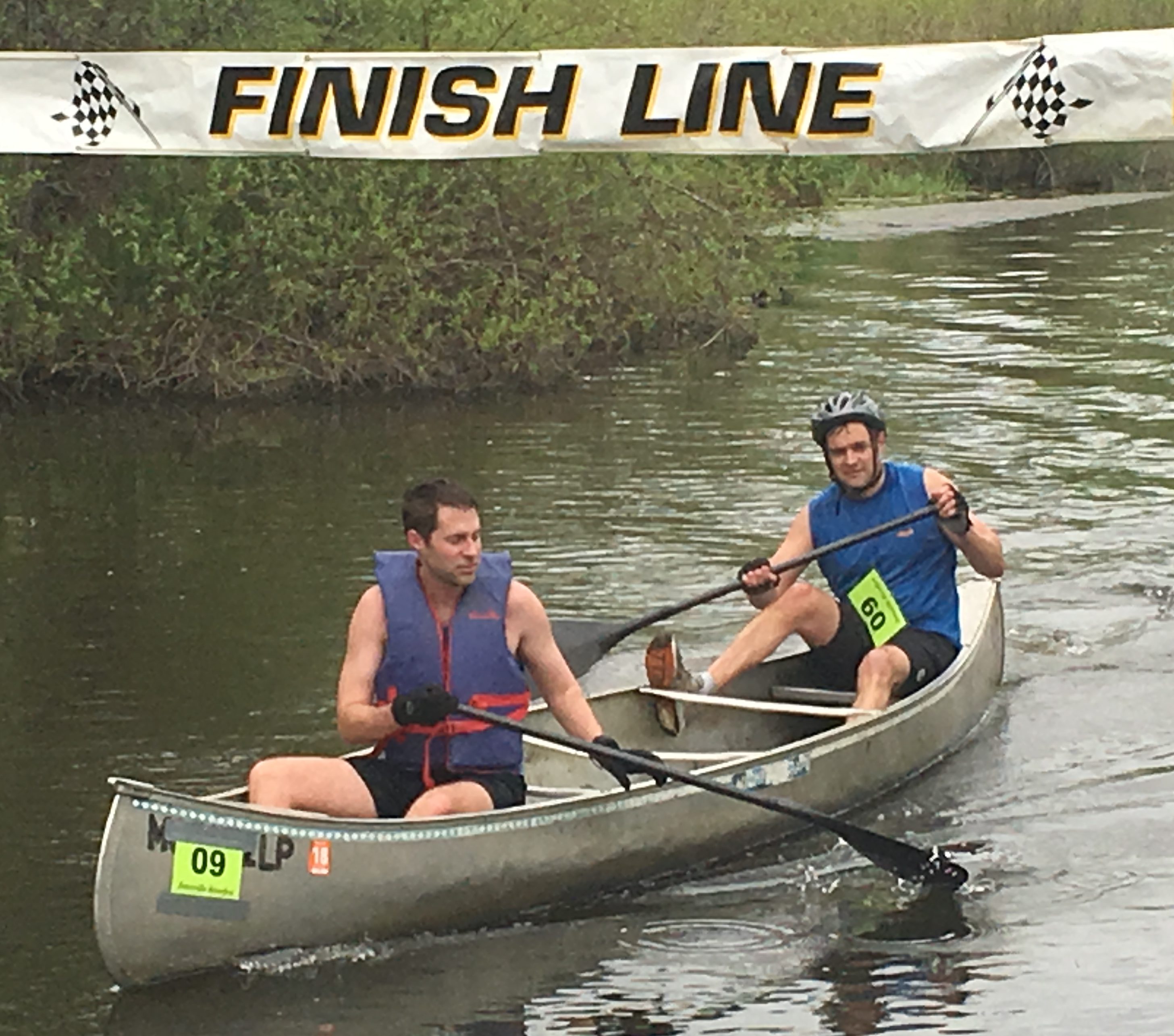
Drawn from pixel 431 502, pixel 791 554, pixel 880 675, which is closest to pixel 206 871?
pixel 431 502

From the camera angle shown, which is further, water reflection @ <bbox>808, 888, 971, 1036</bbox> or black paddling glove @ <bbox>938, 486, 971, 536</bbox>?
black paddling glove @ <bbox>938, 486, 971, 536</bbox>

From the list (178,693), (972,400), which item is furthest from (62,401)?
(178,693)

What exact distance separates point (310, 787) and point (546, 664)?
78 cm

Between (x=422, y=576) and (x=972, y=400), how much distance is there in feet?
35.9

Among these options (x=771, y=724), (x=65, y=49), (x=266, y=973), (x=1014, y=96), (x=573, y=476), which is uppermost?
(x=65, y=49)

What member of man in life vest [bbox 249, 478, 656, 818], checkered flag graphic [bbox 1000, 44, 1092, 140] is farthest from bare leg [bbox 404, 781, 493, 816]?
checkered flag graphic [bbox 1000, 44, 1092, 140]

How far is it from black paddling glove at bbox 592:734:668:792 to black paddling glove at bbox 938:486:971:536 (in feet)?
5.88

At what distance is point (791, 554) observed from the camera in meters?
9.52

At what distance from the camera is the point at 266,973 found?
712cm

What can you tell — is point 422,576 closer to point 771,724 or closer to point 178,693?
point 771,724

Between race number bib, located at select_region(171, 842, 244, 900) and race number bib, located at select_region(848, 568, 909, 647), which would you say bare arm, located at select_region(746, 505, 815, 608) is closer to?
race number bib, located at select_region(848, 568, 909, 647)

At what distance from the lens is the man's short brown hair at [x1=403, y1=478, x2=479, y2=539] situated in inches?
280

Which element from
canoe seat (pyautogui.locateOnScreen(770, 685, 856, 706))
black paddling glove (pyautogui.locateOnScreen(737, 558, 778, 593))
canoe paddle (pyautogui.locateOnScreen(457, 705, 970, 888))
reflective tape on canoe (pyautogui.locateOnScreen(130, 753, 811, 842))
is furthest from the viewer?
canoe seat (pyautogui.locateOnScreen(770, 685, 856, 706))

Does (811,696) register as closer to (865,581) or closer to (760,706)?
(865,581)
